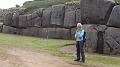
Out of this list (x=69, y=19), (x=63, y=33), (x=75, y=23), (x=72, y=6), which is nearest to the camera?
(x=75, y=23)

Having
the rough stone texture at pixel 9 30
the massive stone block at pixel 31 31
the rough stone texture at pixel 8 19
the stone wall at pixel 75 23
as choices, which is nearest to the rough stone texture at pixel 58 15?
the stone wall at pixel 75 23

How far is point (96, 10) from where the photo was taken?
84.9 ft

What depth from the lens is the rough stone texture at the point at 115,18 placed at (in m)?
23.9

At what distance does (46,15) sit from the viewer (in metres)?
35.2

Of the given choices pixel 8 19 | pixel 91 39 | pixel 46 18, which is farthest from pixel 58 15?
pixel 91 39

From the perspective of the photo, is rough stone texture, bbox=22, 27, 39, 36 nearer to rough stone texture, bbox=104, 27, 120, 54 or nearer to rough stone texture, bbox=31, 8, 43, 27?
rough stone texture, bbox=31, 8, 43, 27

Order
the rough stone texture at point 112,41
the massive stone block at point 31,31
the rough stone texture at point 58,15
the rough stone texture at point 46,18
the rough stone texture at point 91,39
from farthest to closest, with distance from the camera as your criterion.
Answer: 1. the massive stone block at point 31,31
2. the rough stone texture at point 46,18
3. the rough stone texture at point 58,15
4. the rough stone texture at point 91,39
5. the rough stone texture at point 112,41

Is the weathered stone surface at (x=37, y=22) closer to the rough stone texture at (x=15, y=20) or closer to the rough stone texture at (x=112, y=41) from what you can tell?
the rough stone texture at (x=15, y=20)

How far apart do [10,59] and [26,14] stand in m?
21.3

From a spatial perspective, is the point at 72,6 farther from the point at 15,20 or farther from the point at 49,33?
the point at 15,20

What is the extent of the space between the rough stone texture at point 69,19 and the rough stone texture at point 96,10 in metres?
5.55

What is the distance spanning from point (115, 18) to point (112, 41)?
1.90 metres

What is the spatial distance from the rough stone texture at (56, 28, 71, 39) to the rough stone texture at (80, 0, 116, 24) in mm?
5871

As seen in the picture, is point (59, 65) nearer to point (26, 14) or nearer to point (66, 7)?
point (66, 7)
